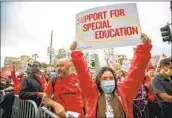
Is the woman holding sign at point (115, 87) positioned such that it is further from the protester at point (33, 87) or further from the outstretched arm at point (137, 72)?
the protester at point (33, 87)

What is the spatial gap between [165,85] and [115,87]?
197 centimetres

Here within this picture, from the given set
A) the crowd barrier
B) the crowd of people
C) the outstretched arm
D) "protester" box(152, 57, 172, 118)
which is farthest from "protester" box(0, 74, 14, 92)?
the outstretched arm

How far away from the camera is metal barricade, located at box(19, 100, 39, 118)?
5009 millimetres

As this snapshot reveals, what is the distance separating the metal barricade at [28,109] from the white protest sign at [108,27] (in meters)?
1.16

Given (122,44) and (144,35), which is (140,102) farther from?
(144,35)

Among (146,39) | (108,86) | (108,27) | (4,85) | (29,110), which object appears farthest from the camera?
(4,85)

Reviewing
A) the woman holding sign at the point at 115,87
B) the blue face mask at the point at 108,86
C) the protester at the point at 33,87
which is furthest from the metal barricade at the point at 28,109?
the blue face mask at the point at 108,86

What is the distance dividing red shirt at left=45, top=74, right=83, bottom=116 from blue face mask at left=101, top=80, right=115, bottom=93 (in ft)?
3.75

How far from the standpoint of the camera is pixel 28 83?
6.10m

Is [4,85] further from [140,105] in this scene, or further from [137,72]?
[137,72]

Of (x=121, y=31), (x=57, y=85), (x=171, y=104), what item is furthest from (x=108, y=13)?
(x=171, y=104)

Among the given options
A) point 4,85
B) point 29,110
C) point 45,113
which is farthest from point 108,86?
point 4,85

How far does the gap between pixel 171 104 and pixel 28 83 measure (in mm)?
2460

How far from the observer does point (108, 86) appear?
3.62 m
